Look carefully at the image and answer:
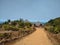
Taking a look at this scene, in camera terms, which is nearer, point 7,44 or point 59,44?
point 7,44

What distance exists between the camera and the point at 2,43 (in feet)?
34.8

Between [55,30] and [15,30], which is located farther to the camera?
[15,30]

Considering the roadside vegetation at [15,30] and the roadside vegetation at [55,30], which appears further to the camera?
the roadside vegetation at [15,30]

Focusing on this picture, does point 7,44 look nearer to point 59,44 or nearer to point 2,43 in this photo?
point 2,43

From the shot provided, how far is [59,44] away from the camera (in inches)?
525

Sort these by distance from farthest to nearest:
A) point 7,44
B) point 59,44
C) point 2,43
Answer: point 59,44 < point 7,44 < point 2,43

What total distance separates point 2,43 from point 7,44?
45.4 inches

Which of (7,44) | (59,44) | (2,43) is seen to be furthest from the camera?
(59,44)

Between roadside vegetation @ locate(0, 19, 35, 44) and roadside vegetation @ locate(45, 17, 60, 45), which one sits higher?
roadside vegetation @ locate(45, 17, 60, 45)

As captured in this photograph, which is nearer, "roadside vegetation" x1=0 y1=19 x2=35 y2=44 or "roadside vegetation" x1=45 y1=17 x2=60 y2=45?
"roadside vegetation" x1=45 y1=17 x2=60 y2=45

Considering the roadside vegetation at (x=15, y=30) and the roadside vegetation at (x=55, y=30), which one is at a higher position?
the roadside vegetation at (x=55, y=30)

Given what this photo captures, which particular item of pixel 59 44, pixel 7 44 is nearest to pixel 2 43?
pixel 7 44

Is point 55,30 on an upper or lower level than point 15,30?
upper
